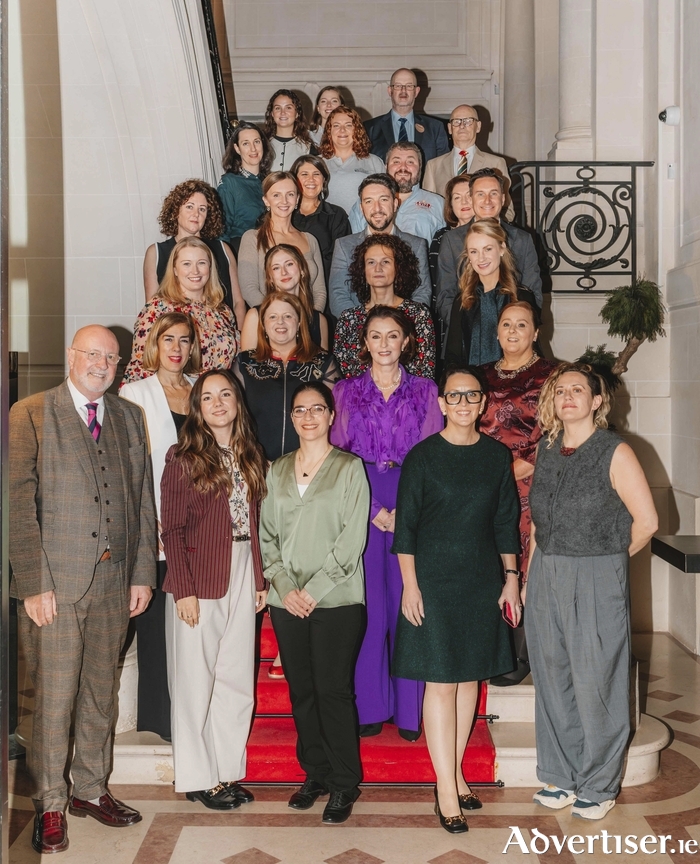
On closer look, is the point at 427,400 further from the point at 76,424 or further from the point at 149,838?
the point at 149,838

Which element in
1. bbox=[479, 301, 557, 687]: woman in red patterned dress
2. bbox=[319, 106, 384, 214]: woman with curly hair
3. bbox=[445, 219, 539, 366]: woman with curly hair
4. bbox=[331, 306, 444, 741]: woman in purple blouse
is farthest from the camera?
bbox=[319, 106, 384, 214]: woman with curly hair

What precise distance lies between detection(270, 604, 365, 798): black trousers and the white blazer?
0.77 metres

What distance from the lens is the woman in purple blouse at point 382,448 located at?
4090 mm

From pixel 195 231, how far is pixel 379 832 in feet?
10.6

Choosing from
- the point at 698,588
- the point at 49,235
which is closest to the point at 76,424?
the point at 49,235

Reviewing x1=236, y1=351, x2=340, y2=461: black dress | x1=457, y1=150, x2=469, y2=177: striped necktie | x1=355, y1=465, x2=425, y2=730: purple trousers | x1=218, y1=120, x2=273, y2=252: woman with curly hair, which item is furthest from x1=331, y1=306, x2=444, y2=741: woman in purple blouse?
x1=457, y1=150, x2=469, y2=177: striped necktie

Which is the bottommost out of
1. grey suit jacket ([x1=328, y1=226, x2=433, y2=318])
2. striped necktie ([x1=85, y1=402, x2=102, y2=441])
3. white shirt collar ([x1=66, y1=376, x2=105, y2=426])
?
striped necktie ([x1=85, y1=402, x2=102, y2=441])

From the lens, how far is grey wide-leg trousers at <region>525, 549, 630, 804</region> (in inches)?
146

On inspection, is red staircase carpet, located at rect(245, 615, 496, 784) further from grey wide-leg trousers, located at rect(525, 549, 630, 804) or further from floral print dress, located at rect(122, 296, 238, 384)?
floral print dress, located at rect(122, 296, 238, 384)

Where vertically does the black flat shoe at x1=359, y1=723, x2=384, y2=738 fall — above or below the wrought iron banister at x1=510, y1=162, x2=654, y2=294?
below

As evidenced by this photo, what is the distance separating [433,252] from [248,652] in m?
2.67

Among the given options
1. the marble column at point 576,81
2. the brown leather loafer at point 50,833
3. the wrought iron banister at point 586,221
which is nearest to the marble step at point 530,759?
the brown leather loafer at point 50,833

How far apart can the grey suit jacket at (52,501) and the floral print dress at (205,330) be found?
37.3 inches

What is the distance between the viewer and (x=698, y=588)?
6129mm
